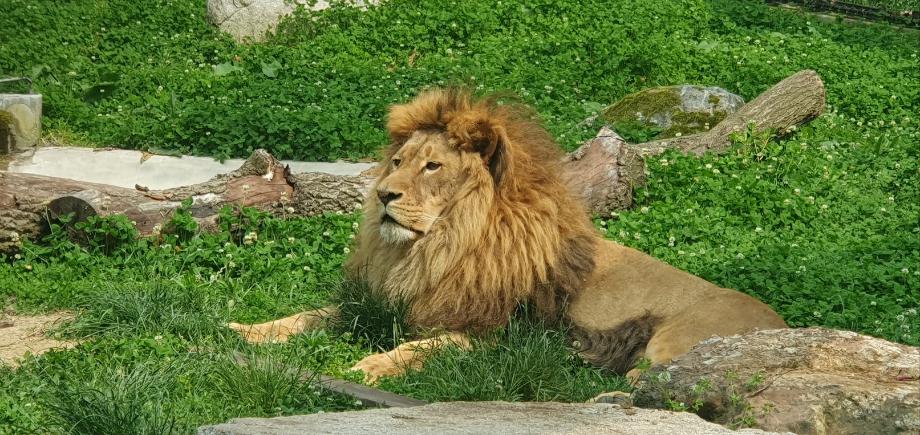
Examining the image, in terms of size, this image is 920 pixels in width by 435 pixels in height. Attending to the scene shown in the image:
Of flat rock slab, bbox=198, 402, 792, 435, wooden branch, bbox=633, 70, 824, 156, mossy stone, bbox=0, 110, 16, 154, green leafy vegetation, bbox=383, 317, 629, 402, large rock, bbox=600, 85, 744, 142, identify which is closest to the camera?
flat rock slab, bbox=198, 402, 792, 435

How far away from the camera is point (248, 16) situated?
537 inches

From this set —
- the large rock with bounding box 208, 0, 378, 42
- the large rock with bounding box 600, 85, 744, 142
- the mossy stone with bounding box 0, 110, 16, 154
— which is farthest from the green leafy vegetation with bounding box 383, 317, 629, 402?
the large rock with bounding box 208, 0, 378, 42

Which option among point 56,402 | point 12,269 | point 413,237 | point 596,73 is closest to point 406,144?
point 413,237

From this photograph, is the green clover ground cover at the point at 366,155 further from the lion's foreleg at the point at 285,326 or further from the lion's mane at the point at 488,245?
the lion's mane at the point at 488,245

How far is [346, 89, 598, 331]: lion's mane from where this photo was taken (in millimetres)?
6172

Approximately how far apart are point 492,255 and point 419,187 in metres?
0.52

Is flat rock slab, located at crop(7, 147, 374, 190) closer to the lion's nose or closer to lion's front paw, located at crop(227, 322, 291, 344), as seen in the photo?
lion's front paw, located at crop(227, 322, 291, 344)

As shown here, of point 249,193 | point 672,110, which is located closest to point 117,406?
point 249,193

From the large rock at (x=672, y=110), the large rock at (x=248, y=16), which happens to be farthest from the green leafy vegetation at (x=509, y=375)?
the large rock at (x=248, y=16)

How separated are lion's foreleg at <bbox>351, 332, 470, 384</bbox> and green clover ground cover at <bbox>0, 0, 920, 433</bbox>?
0.63 feet

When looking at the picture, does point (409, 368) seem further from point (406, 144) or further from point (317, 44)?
point (317, 44)

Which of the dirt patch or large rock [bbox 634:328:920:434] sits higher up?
large rock [bbox 634:328:920:434]

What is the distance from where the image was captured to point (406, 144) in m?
6.41

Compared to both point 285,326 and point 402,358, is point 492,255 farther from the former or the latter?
point 285,326
